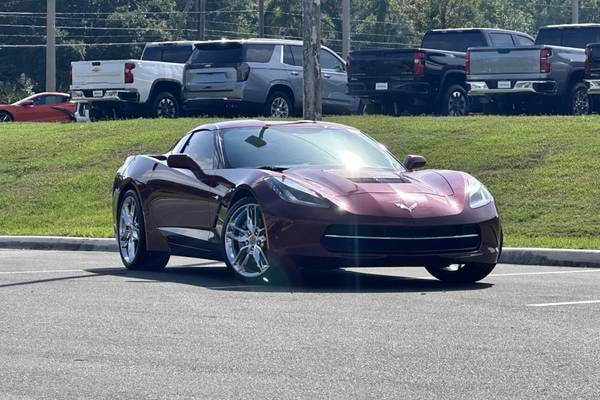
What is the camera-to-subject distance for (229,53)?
1145 inches

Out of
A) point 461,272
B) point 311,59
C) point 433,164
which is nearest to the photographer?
point 461,272

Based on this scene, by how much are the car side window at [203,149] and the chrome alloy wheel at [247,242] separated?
964mm

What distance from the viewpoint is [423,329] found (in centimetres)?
831

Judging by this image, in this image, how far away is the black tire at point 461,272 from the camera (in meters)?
11.5

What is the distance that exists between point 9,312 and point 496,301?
3.36 meters

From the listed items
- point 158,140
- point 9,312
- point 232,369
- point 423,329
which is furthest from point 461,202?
point 158,140

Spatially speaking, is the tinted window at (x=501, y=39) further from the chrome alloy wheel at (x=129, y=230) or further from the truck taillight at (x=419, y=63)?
the chrome alloy wheel at (x=129, y=230)

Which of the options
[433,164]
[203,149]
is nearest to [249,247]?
[203,149]

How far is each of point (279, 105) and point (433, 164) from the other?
8.64 metres

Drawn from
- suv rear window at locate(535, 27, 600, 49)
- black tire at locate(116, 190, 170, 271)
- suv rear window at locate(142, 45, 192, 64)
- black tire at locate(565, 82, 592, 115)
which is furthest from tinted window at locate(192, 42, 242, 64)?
black tire at locate(116, 190, 170, 271)

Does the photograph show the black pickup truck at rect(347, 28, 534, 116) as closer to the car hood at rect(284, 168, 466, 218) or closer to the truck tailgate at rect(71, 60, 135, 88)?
the truck tailgate at rect(71, 60, 135, 88)

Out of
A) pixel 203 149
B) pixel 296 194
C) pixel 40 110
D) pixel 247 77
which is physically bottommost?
pixel 40 110

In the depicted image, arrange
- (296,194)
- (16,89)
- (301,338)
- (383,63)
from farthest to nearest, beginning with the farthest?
(16,89)
(383,63)
(296,194)
(301,338)

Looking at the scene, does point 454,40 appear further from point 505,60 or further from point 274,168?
point 274,168
